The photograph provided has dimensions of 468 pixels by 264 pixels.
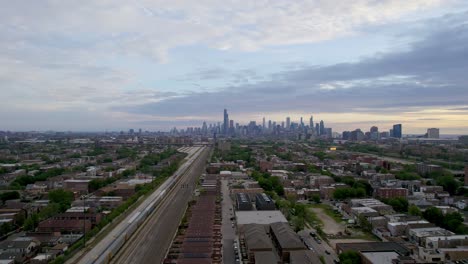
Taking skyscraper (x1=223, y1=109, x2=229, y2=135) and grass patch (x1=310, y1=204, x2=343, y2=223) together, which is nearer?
grass patch (x1=310, y1=204, x2=343, y2=223)

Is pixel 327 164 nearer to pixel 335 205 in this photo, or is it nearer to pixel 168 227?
pixel 335 205

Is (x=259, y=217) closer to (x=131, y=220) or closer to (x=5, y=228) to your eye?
(x=131, y=220)

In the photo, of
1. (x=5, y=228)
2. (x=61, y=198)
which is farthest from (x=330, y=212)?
(x=5, y=228)

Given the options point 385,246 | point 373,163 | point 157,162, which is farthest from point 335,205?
point 157,162

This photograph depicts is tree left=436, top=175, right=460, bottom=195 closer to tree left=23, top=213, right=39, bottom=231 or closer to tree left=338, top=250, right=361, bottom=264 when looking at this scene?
tree left=338, top=250, right=361, bottom=264

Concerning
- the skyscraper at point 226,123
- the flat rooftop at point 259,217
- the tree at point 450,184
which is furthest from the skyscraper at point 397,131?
the flat rooftop at point 259,217

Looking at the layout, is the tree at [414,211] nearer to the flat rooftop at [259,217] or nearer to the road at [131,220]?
the flat rooftop at [259,217]

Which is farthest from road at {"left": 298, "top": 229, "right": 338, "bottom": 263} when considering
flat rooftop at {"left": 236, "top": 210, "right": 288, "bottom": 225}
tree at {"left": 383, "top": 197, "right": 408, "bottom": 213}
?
tree at {"left": 383, "top": 197, "right": 408, "bottom": 213}
